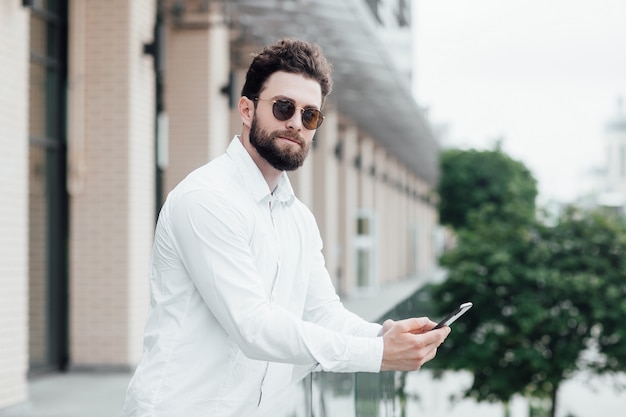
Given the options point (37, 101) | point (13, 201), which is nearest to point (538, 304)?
point (37, 101)

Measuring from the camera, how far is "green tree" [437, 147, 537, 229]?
45.9 meters

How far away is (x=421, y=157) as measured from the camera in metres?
42.8

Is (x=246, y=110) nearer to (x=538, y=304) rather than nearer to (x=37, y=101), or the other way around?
(x=37, y=101)

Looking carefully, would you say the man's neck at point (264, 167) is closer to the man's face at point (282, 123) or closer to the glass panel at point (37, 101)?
the man's face at point (282, 123)

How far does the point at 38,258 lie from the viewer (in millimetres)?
10016

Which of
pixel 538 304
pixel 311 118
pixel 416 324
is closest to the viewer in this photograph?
pixel 416 324

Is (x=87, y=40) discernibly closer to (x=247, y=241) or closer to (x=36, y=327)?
(x=36, y=327)

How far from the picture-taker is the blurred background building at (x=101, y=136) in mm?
8000

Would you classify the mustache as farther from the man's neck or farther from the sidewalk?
the sidewalk

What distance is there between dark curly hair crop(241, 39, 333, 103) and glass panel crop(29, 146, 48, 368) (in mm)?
7838

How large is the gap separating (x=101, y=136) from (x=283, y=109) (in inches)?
324

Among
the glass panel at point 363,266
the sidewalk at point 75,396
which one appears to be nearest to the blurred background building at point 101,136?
the sidewalk at point 75,396

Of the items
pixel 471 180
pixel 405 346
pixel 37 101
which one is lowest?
pixel 405 346

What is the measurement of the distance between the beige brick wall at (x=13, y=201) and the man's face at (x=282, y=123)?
19.0 feet
